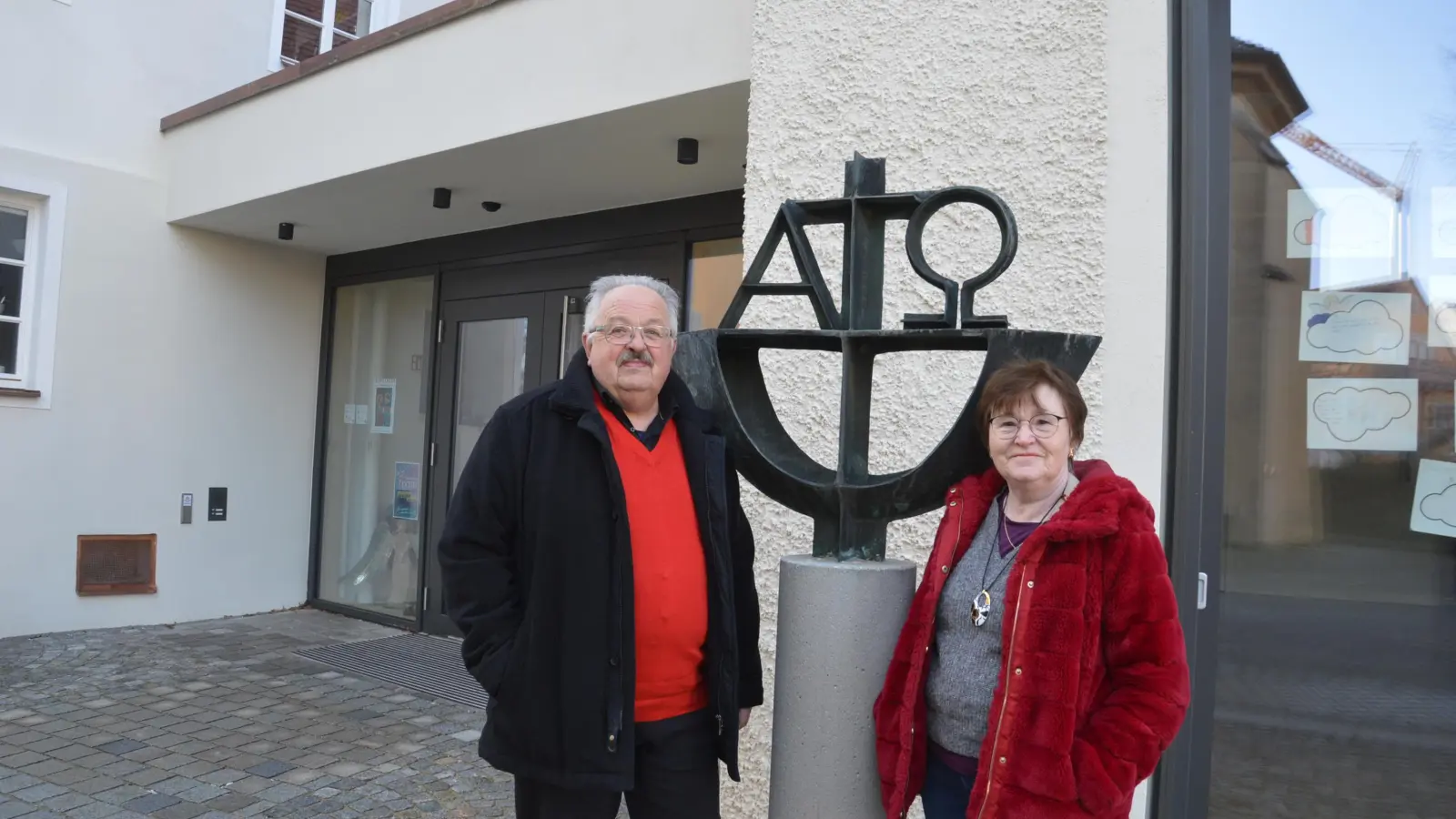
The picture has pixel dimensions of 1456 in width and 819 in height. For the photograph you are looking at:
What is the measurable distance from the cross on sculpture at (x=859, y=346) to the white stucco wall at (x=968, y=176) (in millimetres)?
1177

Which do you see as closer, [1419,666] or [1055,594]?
[1055,594]

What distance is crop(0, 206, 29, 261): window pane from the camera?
6160 millimetres

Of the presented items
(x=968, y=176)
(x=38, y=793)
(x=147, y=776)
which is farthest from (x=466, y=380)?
(x=968, y=176)

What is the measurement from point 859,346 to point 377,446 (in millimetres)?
5998

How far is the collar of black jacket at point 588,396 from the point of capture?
6.82 ft

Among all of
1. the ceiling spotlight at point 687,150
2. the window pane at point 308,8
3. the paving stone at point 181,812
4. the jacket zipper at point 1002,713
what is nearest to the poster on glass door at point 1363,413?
the jacket zipper at point 1002,713

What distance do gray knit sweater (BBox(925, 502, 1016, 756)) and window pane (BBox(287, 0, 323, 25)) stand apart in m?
7.75

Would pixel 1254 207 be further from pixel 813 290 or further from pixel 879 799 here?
pixel 879 799

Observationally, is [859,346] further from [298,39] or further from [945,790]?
[298,39]

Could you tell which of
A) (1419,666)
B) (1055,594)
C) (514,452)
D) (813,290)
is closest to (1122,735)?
(1055,594)

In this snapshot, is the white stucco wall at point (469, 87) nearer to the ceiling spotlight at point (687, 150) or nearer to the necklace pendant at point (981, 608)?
the ceiling spotlight at point (687, 150)

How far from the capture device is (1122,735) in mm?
1594

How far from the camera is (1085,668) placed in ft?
5.33

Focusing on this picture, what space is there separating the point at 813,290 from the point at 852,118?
1630mm
